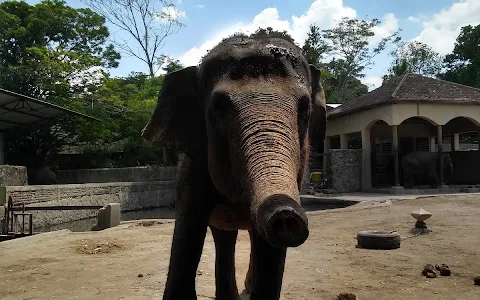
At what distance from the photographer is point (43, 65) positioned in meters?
23.3

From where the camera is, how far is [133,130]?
26.5m

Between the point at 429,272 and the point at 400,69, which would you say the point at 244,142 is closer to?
the point at 429,272

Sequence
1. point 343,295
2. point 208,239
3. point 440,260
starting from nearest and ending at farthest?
point 343,295
point 440,260
point 208,239

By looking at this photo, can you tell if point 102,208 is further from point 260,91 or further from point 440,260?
point 260,91

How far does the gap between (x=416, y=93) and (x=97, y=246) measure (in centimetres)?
1666

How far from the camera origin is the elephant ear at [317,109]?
11.5 feet

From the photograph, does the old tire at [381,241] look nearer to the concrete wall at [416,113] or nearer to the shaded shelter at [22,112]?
the concrete wall at [416,113]

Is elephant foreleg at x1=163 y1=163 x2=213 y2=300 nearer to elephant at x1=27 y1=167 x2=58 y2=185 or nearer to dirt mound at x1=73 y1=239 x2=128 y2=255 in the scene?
dirt mound at x1=73 y1=239 x2=128 y2=255

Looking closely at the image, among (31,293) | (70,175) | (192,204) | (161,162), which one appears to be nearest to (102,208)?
(31,293)

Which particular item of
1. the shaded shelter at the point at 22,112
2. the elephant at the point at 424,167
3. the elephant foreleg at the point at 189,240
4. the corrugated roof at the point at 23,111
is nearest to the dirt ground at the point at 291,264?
the elephant foreleg at the point at 189,240

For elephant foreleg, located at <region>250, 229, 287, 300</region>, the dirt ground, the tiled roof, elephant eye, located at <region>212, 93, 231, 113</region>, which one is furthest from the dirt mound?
the tiled roof

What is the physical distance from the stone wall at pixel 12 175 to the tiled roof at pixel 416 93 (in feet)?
46.0

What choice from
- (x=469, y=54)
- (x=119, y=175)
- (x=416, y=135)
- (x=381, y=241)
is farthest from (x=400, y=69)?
(x=381, y=241)

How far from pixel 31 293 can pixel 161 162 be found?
2305 centimetres
